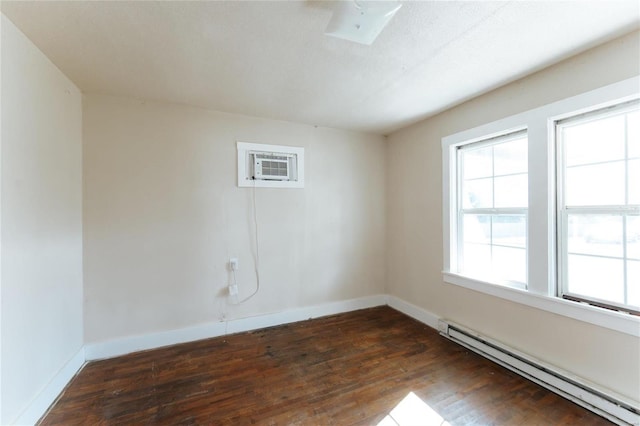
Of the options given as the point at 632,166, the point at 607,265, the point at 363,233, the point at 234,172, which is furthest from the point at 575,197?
the point at 234,172

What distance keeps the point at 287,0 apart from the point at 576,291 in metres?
2.70

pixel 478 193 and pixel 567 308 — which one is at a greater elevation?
pixel 478 193

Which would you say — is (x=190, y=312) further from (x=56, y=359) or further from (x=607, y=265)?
(x=607, y=265)

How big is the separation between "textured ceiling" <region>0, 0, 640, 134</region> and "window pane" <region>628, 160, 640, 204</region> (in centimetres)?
82

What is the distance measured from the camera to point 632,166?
1.66 metres

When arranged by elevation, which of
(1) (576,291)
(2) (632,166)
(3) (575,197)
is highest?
(2) (632,166)

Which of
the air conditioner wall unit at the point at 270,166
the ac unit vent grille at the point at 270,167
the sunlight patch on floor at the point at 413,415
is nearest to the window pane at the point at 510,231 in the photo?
the sunlight patch on floor at the point at 413,415

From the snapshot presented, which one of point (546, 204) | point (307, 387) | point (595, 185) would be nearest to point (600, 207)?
point (595, 185)

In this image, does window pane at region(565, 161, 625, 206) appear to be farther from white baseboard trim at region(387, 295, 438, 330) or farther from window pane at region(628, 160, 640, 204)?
white baseboard trim at region(387, 295, 438, 330)

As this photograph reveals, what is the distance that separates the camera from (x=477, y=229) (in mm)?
2625

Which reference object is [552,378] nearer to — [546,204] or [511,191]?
[546,204]

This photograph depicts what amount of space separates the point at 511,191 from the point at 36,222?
11.9ft

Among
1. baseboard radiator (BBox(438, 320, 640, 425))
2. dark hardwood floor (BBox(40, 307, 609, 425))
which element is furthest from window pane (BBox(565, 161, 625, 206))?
dark hardwood floor (BBox(40, 307, 609, 425))

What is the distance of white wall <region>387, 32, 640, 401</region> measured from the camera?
1.66 metres
